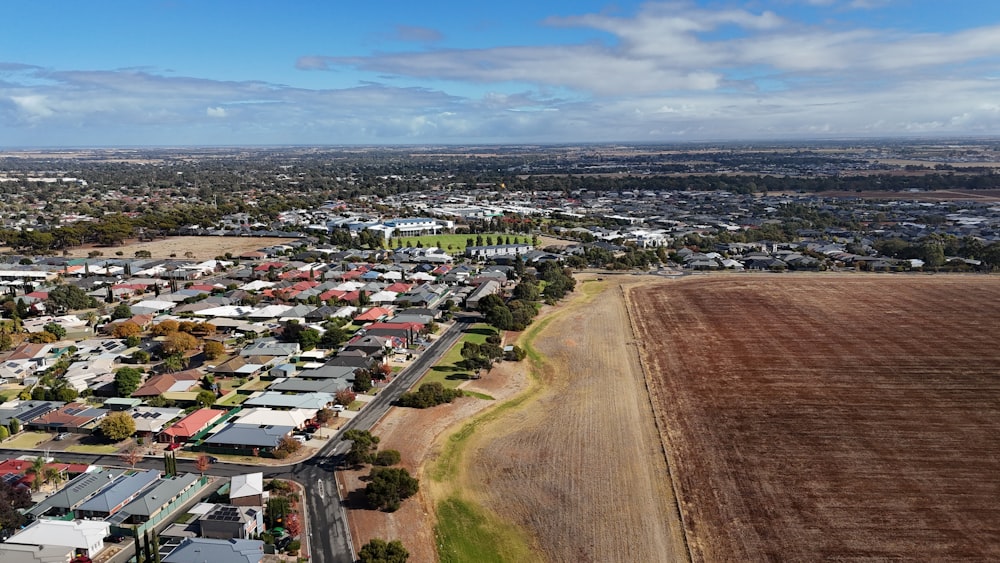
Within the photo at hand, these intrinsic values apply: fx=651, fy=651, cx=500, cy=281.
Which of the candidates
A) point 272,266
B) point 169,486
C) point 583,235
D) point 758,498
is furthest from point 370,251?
point 758,498

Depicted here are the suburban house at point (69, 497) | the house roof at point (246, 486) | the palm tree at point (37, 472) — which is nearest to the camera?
the suburban house at point (69, 497)

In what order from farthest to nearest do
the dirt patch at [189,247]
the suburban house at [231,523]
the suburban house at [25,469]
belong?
the dirt patch at [189,247], the suburban house at [25,469], the suburban house at [231,523]

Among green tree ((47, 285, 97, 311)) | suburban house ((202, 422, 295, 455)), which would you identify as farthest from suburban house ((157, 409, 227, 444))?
green tree ((47, 285, 97, 311))

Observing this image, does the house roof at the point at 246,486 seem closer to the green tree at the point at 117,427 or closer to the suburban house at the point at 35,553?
the suburban house at the point at 35,553

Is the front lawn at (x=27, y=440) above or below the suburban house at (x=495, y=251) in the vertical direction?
below

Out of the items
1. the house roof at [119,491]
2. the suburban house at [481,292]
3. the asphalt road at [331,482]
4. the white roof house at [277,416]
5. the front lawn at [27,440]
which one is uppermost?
the suburban house at [481,292]

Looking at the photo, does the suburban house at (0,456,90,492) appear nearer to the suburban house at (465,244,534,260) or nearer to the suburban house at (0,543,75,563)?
the suburban house at (0,543,75,563)

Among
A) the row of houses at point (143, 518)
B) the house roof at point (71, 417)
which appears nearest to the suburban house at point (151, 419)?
the house roof at point (71, 417)
